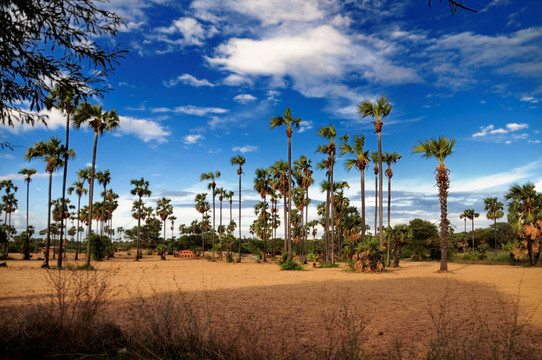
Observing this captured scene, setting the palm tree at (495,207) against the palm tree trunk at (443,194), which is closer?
the palm tree trunk at (443,194)

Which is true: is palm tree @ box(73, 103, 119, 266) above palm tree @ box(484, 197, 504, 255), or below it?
above

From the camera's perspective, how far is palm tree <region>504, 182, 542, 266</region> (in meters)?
34.7

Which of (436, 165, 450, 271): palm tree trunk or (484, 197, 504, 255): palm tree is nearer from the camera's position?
(436, 165, 450, 271): palm tree trunk

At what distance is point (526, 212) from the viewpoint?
3553 centimetres

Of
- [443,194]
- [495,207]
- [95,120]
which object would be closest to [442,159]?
[443,194]

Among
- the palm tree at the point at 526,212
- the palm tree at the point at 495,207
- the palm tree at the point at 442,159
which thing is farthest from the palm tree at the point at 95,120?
the palm tree at the point at 495,207

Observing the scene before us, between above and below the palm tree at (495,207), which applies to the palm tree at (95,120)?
above

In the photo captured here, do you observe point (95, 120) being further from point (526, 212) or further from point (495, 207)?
point (495, 207)

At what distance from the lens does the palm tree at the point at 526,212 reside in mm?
34719

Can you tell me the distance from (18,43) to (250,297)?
37.7 ft

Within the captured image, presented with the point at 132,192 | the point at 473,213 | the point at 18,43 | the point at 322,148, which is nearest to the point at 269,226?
the point at 132,192

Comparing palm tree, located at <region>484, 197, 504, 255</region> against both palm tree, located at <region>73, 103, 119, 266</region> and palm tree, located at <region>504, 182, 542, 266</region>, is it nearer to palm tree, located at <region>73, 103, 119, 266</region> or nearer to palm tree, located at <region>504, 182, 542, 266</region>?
palm tree, located at <region>504, 182, 542, 266</region>

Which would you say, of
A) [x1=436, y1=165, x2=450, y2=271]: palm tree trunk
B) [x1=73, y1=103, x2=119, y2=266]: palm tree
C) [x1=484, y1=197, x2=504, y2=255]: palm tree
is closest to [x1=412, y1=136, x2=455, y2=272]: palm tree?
[x1=436, y1=165, x2=450, y2=271]: palm tree trunk

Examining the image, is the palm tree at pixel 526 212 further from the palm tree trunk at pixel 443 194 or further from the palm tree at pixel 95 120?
the palm tree at pixel 95 120
